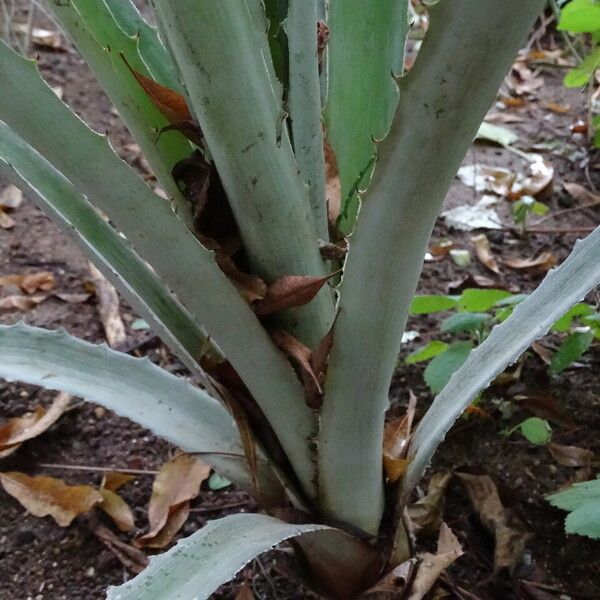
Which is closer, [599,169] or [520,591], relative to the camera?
[520,591]

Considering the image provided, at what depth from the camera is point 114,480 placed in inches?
37.7

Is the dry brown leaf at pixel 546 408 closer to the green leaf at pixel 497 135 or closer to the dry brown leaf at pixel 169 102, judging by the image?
the dry brown leaf at pixel 169 102

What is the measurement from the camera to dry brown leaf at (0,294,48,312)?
1243 millimetres

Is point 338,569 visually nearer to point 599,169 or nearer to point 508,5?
point 508,5

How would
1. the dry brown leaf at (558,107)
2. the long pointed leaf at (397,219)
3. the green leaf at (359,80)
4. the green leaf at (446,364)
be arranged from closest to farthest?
the long pointed leaf at (397,219), the green leaf at (359,80), the green leaf at (446,364), the dry brown leaf at (558,107)

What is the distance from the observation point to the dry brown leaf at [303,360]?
0.55 m

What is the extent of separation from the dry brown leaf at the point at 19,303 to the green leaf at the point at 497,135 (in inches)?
42.4

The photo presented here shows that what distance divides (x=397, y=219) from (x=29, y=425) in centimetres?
77

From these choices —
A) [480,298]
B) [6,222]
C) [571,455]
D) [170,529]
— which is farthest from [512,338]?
[6,222]

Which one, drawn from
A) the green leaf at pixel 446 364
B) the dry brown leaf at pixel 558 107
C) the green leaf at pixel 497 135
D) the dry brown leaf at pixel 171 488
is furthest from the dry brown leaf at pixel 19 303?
the dry brown leaf at pixel 558 107

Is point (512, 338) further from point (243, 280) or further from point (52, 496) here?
point (52, 496)

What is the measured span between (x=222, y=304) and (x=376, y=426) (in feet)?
0.54

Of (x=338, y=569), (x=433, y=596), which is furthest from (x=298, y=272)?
(x=433, y=596)

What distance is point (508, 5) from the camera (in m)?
0.34
